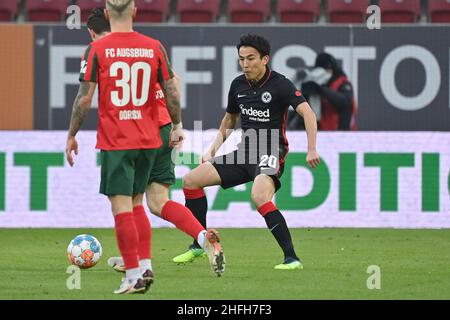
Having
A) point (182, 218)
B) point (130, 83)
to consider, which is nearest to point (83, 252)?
point (182, 218)

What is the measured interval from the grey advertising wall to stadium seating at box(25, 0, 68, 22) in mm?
1652

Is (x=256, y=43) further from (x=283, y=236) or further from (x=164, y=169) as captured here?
(x=283, y=236)

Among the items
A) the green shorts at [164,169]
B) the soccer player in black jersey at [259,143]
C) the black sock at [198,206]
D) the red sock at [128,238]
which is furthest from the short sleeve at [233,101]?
the red sock at [128,238]

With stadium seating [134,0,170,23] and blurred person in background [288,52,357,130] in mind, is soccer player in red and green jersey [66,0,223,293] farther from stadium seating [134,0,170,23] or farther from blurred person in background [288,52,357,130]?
stadium seating [134,0,170,23]

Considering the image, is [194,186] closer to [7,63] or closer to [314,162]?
[314,162]

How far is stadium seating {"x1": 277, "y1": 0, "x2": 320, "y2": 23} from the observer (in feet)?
53.7

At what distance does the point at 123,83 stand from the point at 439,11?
928 centimetres

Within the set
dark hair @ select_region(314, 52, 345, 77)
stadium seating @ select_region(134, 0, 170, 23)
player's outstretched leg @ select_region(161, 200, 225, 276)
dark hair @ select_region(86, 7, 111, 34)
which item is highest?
stadium seating @ select_region(134, 0, 170, 23)

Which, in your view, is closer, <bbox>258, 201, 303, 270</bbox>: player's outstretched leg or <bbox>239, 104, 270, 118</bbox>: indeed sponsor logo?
<bbox>258, 201, 303, 270</bbox>: player's outstretched leg

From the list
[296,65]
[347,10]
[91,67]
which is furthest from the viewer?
[347,10]

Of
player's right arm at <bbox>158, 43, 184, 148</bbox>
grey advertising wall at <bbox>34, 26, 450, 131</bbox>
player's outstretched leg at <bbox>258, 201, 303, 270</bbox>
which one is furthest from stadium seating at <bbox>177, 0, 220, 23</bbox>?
player's right arm at <bbox>158, 43, 184, 148</bbox>

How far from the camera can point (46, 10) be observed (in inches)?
649

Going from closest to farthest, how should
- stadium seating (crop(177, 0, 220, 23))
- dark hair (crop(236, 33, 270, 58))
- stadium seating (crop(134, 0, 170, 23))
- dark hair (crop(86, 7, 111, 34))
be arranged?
dark hair (crop(86, 7, 111, 34)), dark hair (crop(236, 33, 270, 58)), stadium seating (crop(134, 0, 170, 23)), stadium seating (crop(177, 0, 220, 23))

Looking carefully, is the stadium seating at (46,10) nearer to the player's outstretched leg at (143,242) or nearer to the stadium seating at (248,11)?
the stadium seating at (248,11)
